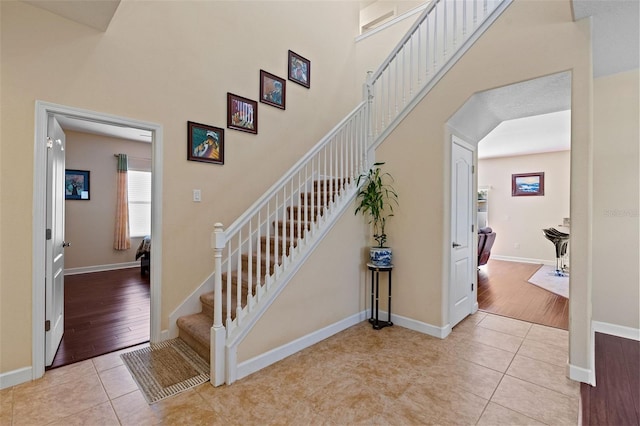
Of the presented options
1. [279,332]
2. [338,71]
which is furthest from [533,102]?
[279,332]

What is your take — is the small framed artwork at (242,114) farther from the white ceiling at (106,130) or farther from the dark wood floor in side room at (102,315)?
the white ceiling at (106,130)

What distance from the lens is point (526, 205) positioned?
7234 millimetres

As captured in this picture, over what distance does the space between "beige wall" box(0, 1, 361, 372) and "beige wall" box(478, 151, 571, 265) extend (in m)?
5.51

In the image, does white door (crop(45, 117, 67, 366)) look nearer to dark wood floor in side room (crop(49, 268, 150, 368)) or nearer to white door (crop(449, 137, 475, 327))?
dark wood floor in side room (crop(49, 268, 150, 368))

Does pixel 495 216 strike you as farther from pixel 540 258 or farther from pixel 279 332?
pixel 279 332

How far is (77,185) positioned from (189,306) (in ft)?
15.0

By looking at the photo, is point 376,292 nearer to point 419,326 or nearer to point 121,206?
point 419,326

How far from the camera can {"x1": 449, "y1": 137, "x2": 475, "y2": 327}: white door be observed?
3078mm

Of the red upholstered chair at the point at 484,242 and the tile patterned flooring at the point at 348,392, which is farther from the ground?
the red upholstered chair at the point at 484,242

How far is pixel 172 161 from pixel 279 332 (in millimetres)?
1898

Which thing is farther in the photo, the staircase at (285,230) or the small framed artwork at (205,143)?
the small framed artwork at (205,143)

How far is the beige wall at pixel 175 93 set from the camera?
2.10 meters

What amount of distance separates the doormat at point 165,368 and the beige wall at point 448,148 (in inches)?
82.6

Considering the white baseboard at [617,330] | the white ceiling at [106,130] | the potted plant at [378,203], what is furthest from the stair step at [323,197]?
the white ceiling at [106,130]
